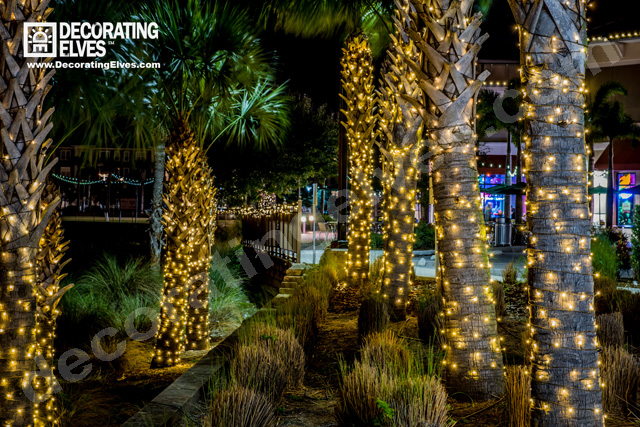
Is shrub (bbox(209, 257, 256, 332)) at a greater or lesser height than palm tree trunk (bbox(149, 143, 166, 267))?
lesser

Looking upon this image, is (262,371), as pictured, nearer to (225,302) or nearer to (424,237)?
(225,302)

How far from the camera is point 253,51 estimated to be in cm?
1046

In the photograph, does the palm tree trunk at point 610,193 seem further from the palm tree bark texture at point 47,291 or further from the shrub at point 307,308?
the palm tree bark texture at point 47,291

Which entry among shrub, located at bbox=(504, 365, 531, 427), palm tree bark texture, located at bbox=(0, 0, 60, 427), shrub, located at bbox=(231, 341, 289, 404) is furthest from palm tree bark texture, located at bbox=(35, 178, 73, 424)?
shrub, located at bbox=(504, 365, 531, 427)

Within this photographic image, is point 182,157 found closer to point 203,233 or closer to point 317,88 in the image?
point 203,233

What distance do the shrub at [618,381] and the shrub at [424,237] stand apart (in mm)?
15952

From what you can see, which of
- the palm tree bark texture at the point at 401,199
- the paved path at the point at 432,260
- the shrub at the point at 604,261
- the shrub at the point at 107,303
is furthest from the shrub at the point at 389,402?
the paved path at the point at 432,260

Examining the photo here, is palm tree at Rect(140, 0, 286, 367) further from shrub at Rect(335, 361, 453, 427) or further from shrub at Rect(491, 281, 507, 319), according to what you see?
shrub at Rect(335, 361, 453, 427)

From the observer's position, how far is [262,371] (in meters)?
4.71

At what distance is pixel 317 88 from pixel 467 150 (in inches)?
988

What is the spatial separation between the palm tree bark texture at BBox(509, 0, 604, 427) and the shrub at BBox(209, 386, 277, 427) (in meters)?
1.76

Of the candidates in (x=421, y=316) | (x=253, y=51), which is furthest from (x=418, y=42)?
(x=253, y=51)

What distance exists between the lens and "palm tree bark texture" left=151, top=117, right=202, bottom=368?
8.52 meters

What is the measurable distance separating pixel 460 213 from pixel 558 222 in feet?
3.33
